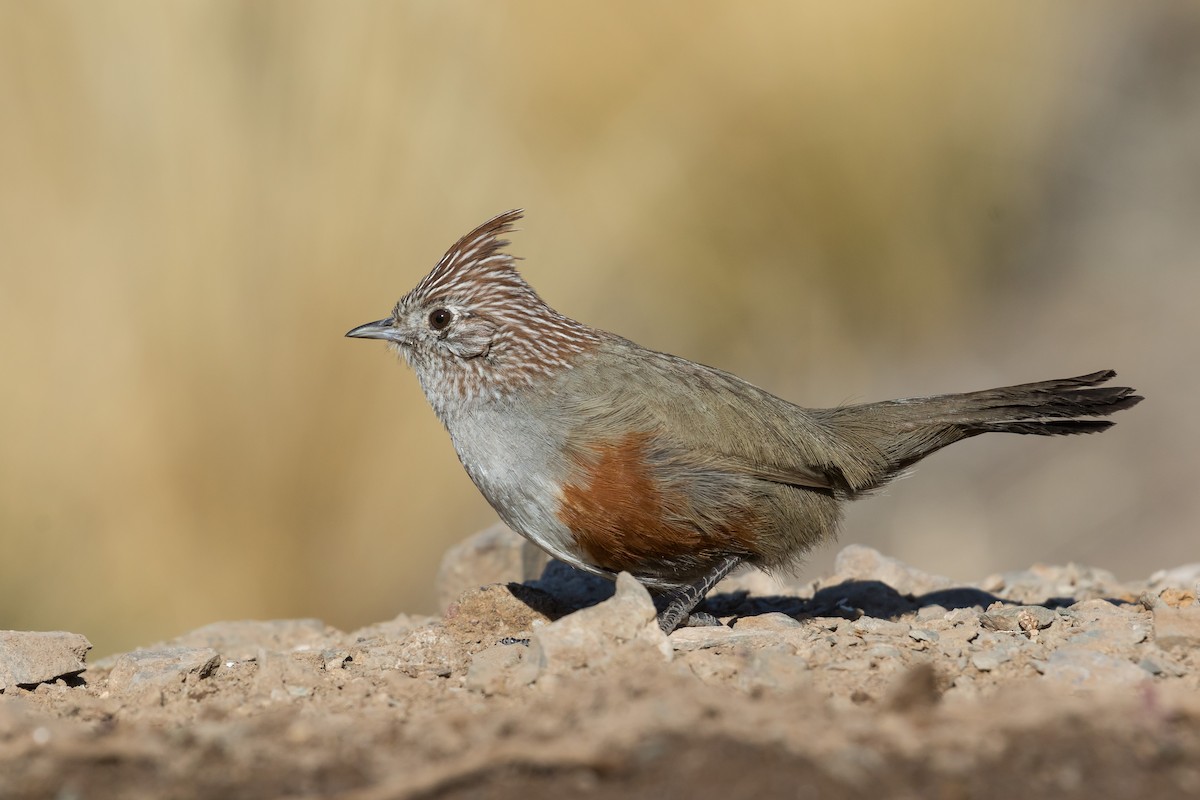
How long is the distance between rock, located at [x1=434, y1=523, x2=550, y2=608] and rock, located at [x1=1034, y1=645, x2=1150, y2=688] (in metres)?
3.64

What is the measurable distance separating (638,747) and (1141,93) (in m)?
12.9

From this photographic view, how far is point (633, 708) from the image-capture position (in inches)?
152

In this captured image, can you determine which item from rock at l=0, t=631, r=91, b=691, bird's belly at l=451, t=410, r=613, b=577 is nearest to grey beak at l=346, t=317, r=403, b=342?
bird's belly at l=451, t=410, r=613, b=577

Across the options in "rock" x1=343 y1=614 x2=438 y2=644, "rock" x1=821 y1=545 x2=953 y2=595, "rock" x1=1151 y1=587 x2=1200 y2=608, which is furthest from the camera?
"rock" x1=821 y1=545 x2=953 y2=595

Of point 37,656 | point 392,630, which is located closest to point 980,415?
point 392,630

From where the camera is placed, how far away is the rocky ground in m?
3.50

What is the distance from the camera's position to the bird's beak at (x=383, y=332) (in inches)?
269

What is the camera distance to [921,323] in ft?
41.7

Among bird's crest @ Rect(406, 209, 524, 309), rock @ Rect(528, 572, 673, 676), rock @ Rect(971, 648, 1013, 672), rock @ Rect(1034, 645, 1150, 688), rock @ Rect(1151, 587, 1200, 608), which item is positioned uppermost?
bird's crest @ Rect(406, 209, 524, 309)

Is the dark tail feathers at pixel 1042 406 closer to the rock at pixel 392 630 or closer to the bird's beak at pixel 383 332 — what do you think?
the bird's beak at pixel 383 332

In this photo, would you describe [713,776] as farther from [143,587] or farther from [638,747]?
[143,587]

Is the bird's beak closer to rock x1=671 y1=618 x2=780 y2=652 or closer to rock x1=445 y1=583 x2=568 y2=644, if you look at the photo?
rock x1=445 y1=583 x2=568 y2=644

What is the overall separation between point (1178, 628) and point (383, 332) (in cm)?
406

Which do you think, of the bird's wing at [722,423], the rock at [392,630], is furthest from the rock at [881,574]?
the rock at [392,630]
